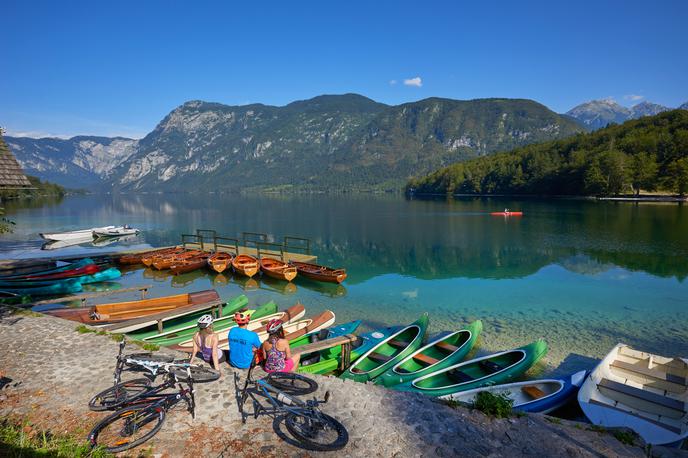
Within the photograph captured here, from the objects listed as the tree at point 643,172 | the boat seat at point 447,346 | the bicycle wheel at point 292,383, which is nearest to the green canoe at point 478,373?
the boat seat at point 447,346

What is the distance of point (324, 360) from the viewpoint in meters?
12.8

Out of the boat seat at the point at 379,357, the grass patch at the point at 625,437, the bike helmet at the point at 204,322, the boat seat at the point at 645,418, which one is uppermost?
the bike helmet at the point at 204,322

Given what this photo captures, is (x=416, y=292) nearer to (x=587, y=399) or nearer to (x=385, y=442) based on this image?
(x=587, y=399)

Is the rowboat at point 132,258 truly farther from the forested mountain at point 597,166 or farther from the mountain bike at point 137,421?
the forested mountain at point 597,166

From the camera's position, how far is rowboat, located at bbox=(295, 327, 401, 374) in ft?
39.9

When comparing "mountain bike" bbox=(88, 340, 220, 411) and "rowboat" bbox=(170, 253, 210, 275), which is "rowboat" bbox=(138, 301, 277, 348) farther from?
"rowboat" bbox=(170, 253, 210, 275)

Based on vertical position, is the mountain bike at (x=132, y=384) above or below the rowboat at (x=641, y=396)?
above

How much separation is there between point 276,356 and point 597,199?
129 m

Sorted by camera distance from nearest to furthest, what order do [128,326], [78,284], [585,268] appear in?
[128,326] → [78,284] → [585,268]

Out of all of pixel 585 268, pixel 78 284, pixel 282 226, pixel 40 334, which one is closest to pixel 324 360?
pixel 40 334

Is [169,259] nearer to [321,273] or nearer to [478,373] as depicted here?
[321,273]

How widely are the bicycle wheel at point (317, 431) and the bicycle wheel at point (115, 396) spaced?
328 centimetres

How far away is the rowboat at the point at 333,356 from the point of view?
1217 cm

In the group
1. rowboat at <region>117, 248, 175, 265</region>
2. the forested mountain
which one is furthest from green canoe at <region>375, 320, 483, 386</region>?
the forested mountain
